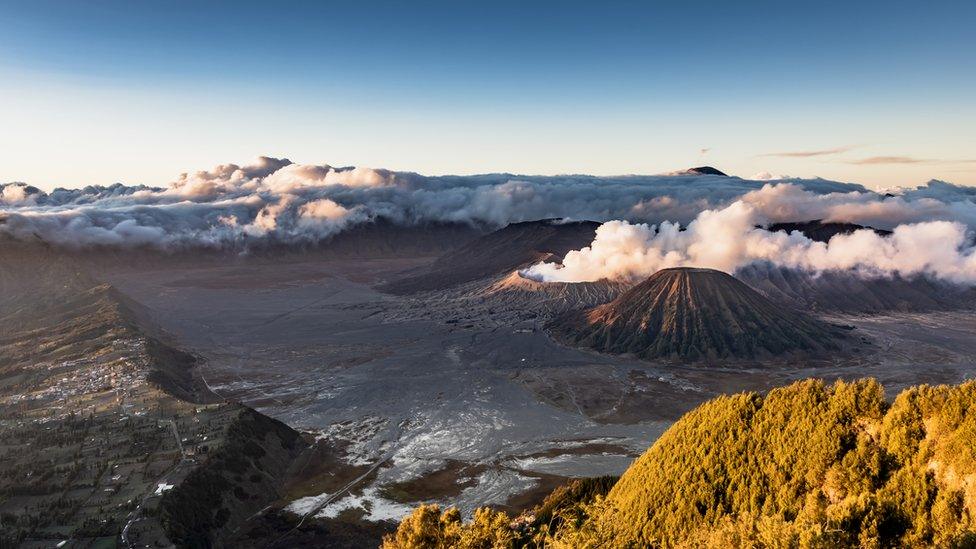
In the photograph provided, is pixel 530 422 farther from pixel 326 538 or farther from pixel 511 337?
pixel 511 337

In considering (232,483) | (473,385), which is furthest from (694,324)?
(232,483)

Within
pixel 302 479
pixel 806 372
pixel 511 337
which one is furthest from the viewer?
pixel 511 337

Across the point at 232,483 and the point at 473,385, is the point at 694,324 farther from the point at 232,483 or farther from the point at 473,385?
the point at 232,483

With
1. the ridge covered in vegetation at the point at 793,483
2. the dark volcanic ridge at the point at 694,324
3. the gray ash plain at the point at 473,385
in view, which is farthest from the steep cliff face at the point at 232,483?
the dark volcanic ridge at the point at 694,324

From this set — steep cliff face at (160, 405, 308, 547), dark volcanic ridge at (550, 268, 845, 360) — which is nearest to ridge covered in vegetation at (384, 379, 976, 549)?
steep cliff face at (160, 405, 308, 547)

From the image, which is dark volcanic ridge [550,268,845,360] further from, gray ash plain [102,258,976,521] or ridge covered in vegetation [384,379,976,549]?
ridge covered in vegetation [384,379,976,549]

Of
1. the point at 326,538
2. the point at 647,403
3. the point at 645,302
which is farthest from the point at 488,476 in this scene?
the point at 645,302
